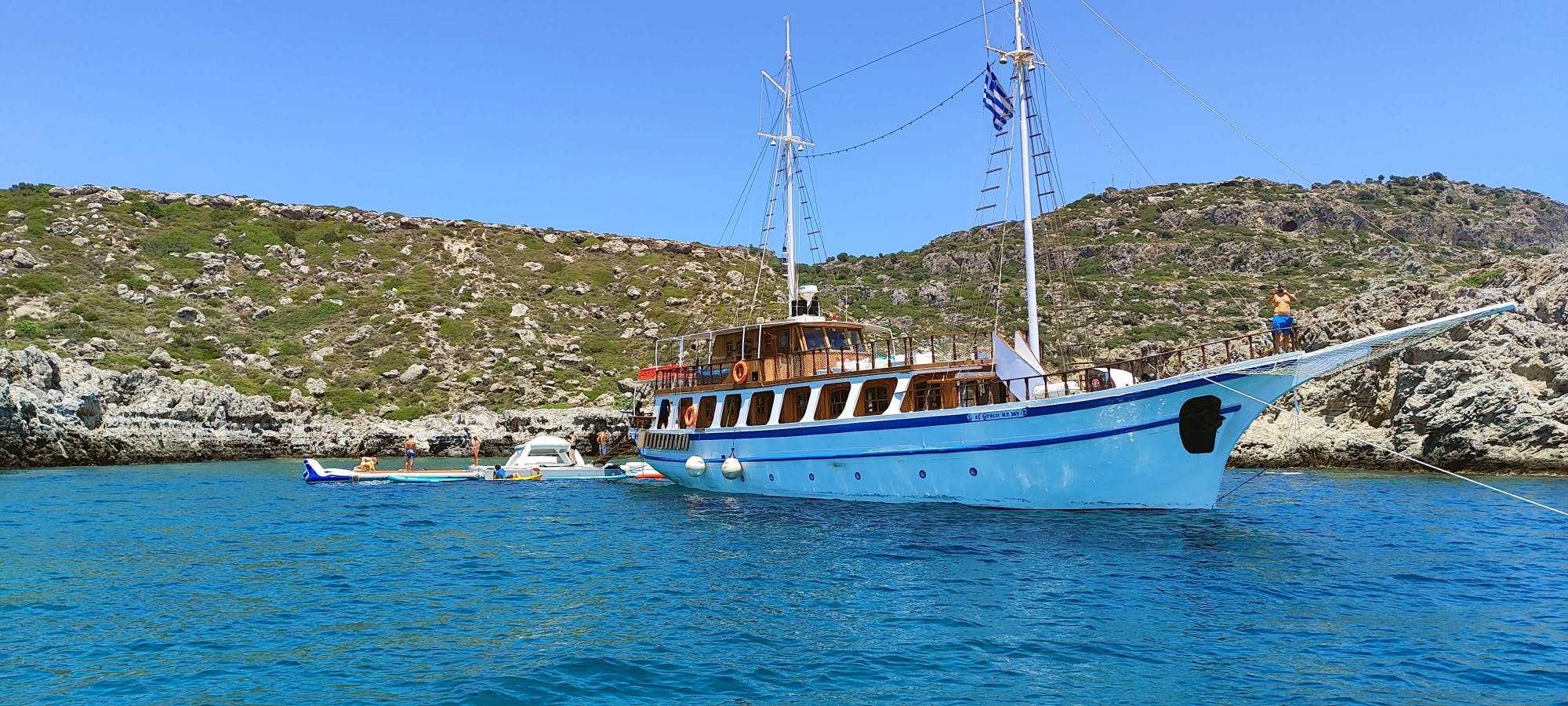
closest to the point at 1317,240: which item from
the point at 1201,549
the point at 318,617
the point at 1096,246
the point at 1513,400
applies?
the point at 1096,246

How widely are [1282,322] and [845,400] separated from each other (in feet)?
36.7

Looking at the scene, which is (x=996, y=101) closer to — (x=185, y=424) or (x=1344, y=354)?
(x=1344, y=354)

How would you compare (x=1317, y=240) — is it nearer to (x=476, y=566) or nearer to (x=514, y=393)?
(x=514, y=393)

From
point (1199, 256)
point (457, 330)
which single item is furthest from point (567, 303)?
point (1199, 256)

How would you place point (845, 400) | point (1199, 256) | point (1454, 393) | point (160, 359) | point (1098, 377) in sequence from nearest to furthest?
point (1098, 377) → point (845, 400) → point (1454, 393) → point (160, 359) → point (1199, 256)

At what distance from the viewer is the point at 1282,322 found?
18.9 m

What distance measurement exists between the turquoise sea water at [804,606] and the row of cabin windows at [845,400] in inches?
114

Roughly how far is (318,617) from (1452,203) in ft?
352

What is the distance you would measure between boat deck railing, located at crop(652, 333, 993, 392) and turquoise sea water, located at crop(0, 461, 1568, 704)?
4088 mm

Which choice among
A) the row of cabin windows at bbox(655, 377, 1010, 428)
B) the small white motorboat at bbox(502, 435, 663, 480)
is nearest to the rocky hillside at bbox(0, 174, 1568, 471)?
the row of cabin windows at bbox(655, 377, 1010, 428)

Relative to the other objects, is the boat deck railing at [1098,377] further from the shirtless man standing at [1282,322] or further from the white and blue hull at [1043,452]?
the shirtless man standing at [1282,322]

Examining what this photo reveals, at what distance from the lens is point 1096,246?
86812 millimetres

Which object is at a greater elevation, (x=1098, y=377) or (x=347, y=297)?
(x=347, y=297)

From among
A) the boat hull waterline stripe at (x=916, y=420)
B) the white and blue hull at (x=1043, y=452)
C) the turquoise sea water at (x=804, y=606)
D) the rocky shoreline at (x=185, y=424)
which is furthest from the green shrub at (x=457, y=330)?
the white and blue hull at (x=1043, y=452)
